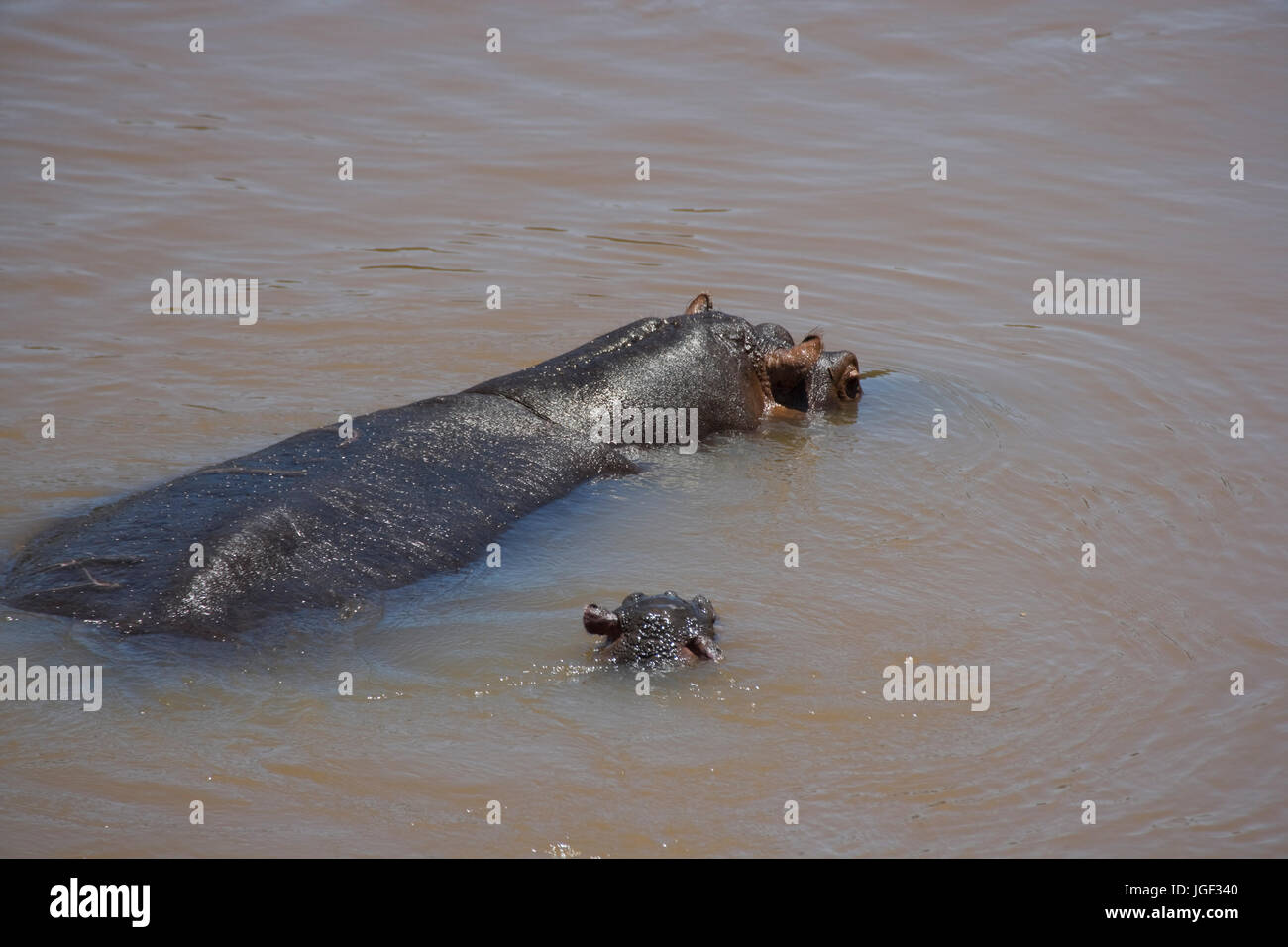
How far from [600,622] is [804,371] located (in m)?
3.76

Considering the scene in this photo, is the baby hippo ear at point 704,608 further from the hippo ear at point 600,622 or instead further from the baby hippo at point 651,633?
the hippo ear at point 600,622

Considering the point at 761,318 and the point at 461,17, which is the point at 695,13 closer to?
the point at 461,17

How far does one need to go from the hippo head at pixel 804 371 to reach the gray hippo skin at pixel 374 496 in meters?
0.12

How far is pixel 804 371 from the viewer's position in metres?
9.38

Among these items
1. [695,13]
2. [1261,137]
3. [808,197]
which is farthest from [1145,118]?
[695,13]

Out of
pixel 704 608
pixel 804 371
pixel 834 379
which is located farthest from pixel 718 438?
pixel 704 608

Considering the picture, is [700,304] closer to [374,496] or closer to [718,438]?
[718,438]

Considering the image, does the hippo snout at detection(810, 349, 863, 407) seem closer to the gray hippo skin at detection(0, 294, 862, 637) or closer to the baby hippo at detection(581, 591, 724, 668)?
the gray hippo skin at detection(0, 294, 862, 637)

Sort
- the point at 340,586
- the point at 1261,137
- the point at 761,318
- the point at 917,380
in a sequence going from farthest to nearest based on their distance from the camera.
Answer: the point at 1261,137, the point at 761,318, the point at 917,380, the point at 340,586

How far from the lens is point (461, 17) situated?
18047 mm

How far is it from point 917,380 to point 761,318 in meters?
1.51

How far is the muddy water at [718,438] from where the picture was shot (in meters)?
5.46

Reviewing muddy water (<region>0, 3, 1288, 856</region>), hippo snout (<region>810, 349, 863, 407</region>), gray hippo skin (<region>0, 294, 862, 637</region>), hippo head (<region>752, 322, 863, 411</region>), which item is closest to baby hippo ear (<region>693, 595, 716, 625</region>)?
muddy water (<region>0, 3, 1288, 856</region>)

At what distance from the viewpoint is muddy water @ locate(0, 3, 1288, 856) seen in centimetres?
546
